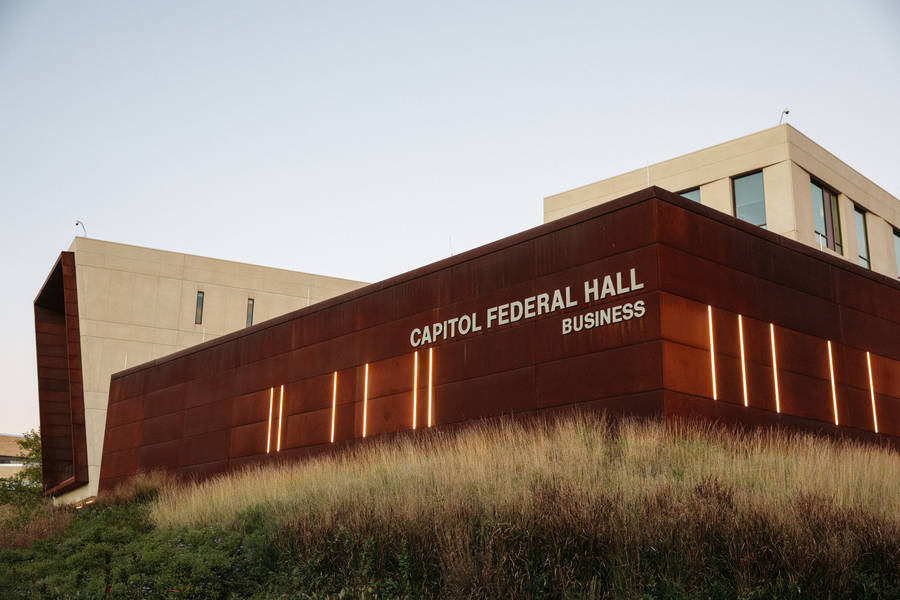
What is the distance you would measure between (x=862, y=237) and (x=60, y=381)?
118 feet

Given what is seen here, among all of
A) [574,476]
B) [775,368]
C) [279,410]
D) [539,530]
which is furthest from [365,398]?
[539,530]

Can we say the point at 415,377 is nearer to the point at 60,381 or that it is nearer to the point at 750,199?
the point at 750,199

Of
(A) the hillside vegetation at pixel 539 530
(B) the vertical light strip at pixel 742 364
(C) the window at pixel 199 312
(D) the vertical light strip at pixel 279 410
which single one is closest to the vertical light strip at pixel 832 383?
(A) the hillside vegetation at pixel 539 530

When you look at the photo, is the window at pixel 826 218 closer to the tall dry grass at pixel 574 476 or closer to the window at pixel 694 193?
the window at pixel 694 193

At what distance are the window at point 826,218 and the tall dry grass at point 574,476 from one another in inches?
685

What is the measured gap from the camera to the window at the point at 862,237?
36219 millimetres

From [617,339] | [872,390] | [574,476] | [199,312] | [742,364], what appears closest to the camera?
[574,476]

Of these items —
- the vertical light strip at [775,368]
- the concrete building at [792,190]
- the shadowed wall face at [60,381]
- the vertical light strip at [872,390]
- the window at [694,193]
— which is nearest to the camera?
the vertical light strip at [775,368]

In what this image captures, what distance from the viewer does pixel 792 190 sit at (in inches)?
1275

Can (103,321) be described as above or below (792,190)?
below

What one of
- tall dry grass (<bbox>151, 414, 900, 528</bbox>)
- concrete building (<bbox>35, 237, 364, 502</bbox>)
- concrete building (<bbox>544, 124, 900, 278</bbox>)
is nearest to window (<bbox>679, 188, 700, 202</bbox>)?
concrete building (<bbox>544, 124, 900, 278</bbox>)

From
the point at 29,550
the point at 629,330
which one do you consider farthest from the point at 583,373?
the point at 29,550

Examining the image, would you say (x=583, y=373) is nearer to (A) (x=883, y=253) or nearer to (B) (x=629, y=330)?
(B) (x=629, y=330)

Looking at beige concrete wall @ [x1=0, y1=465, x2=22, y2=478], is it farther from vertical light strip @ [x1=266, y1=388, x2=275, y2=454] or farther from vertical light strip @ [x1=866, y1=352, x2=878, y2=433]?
vertical light strip @ [x1=866, y1=352, x2=878, y2=433]
